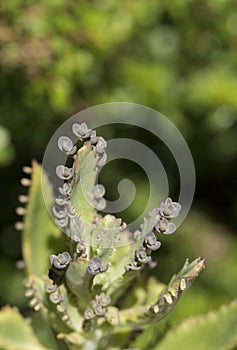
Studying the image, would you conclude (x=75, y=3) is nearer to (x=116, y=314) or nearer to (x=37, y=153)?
(x=37, y=153)

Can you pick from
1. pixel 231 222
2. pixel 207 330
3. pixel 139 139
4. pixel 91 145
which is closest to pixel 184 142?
pixel 139 139

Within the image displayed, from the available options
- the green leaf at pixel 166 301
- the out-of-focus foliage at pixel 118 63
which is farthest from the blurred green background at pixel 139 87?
the green leaf at pixel 166 301

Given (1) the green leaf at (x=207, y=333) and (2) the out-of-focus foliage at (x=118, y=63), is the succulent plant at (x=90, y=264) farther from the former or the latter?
(2) the out-of-focus foliage at (x=118, y=63)

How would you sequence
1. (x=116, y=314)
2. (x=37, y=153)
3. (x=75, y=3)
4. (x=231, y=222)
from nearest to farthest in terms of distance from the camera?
(x=116, y=314) → (x=75, y=3) → (x=37, y=153) → (x=231, y=222)

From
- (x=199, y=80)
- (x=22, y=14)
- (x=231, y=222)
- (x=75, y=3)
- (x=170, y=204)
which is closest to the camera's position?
(x=170, y=204)

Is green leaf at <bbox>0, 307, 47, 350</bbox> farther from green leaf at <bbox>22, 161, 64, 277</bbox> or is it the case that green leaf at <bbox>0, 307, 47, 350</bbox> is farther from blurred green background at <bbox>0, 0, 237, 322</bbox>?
blurred green background at <bbox>0, 0, 237, 322</bbox>

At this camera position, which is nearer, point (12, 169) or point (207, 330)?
point (207, 330)
